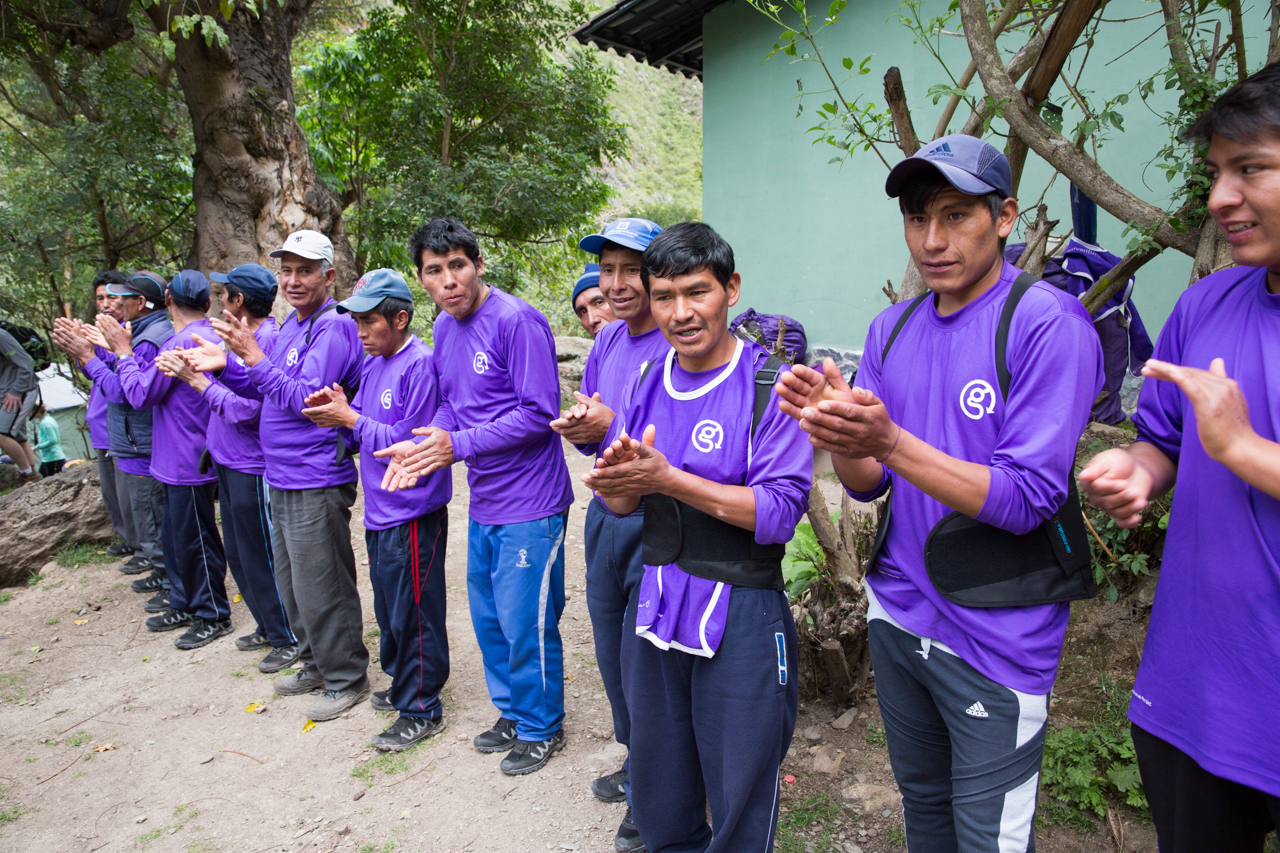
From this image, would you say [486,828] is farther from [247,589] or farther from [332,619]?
[247,589]

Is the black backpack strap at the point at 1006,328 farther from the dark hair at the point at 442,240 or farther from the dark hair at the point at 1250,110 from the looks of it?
the dark hair at the point at 442,240

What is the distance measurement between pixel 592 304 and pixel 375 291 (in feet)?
A: 3.48

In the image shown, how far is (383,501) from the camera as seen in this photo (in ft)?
11.3

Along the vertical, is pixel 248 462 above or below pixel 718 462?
below

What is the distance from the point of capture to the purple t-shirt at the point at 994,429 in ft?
5.12

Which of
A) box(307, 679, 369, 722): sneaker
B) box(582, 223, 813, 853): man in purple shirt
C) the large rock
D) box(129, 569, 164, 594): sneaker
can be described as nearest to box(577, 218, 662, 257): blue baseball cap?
→ box(582, 223, 813, 853): man in purple shirt

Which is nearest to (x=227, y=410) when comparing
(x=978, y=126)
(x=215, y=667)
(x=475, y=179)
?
(x=215, y=667)

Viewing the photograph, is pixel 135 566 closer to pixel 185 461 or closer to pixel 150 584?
pixel 150 584

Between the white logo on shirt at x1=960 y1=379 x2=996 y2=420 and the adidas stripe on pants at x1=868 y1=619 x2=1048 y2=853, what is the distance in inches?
21.8

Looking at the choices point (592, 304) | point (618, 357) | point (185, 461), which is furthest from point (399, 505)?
point (185, 461)

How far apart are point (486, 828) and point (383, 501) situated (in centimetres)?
146

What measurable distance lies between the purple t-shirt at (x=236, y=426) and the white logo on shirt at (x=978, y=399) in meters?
3.64

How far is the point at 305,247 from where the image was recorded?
385 cm

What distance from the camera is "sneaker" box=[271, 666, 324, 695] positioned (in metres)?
4.19
